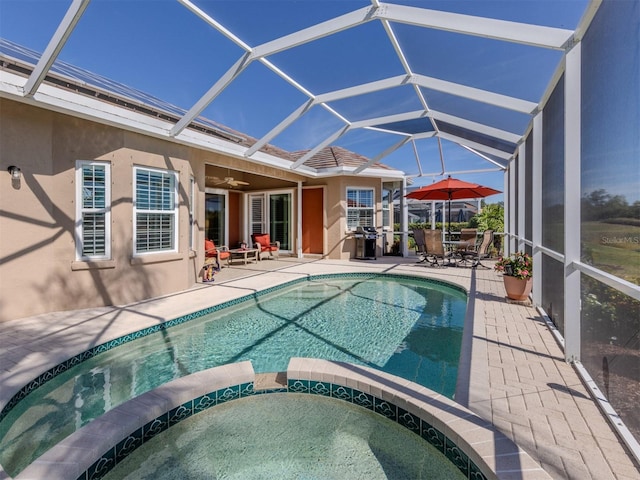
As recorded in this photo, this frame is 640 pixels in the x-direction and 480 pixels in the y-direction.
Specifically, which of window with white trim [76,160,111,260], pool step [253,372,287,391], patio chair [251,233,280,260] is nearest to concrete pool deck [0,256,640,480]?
window with white trim [76,160,111,260]

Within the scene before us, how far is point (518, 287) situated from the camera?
5.84 metres

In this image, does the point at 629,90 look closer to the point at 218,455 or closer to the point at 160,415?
the point at 218,455

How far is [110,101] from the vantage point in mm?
5926

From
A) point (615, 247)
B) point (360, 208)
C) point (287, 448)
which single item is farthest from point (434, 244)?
point (287, 448)

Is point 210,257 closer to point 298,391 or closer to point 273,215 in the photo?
point 273,215

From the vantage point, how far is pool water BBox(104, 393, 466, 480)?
2320 millimetres

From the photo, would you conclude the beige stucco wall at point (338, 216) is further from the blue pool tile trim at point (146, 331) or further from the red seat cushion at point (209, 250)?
the red seat cushion at point (209, 250)

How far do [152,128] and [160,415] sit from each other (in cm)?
543

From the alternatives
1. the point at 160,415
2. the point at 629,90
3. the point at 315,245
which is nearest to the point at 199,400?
the point at 160,415

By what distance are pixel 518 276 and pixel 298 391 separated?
4606 millimetres

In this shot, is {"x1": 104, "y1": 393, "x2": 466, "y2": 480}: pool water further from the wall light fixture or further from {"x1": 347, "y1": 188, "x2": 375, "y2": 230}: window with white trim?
{"x1": 347, "y1": 188, "x2": 375, "y2": 230}: window with white trim

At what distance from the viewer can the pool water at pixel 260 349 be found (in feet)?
9.77

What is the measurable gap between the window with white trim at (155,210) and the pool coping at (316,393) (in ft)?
14.1

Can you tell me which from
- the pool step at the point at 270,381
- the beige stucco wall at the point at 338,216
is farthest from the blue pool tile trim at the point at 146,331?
the beige stucco wall at the point at 338,216
